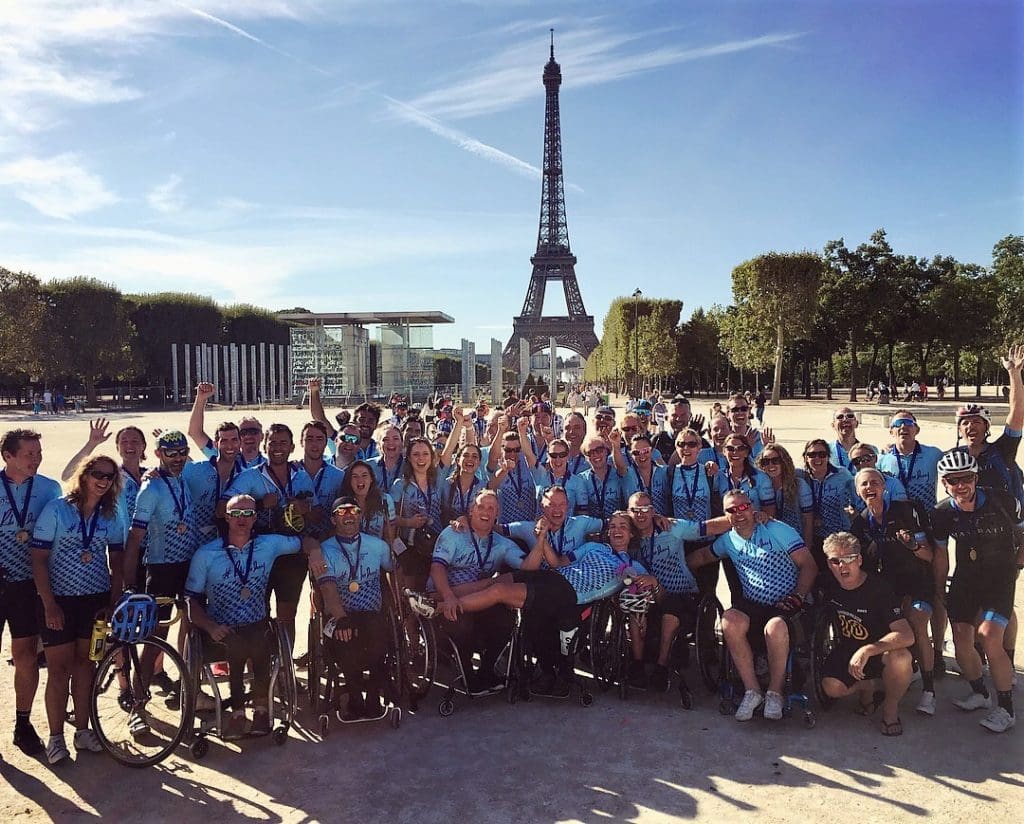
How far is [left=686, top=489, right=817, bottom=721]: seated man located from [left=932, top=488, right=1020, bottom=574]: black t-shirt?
88cm

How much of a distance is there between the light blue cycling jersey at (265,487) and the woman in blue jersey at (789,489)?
3.36 m

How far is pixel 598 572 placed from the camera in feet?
16.8

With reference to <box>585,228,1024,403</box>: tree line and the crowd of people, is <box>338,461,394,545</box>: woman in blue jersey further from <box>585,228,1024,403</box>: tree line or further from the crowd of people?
<box>585,228,1024,403</box>: tree line

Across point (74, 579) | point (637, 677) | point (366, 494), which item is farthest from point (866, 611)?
point (74, 579)

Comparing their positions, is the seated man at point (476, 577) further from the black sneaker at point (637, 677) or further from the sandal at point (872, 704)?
the sandal at point (872, 704)

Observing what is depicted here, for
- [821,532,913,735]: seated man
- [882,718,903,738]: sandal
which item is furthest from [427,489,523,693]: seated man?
[882,718,903,738]: sandal

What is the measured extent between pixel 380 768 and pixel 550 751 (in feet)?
3.22

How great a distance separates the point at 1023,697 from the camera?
4934 mm

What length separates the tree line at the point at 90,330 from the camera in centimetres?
4647

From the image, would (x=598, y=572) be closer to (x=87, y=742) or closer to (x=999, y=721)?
(x=999, y=721)

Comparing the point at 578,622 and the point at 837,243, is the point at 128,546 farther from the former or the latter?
the point at 837,243

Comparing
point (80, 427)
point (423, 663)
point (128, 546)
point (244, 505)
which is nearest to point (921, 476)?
point (423, 663)

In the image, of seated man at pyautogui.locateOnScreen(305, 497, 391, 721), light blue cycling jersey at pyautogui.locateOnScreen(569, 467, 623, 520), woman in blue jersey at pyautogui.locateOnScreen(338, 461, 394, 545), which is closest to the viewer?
seated man at pyautogui.locateOnScreen(305, 497, 391, 721)

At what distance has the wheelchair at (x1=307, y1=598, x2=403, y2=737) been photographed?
4.68 meters
